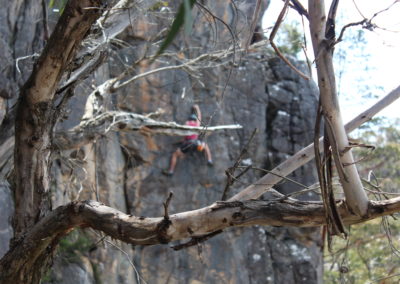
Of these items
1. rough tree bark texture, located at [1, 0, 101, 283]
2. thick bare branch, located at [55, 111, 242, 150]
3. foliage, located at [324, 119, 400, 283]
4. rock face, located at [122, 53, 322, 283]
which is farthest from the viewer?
foliage, located at [324, 119, 400, 283]

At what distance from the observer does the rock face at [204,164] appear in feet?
35.8

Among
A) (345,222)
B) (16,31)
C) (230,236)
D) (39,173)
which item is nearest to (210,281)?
(230,236)

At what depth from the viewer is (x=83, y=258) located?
31.6 feet

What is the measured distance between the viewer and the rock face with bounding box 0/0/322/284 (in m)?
10.9

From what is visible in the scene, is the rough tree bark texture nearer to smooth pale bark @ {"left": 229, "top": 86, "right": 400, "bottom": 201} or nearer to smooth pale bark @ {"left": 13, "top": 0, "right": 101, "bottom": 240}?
smooth pale bark @ {"left": 13, "top": 0, "right": 101, "bottom": 240}

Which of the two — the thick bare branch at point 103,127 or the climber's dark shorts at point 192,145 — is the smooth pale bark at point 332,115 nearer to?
the thick bare branch at point 103,127

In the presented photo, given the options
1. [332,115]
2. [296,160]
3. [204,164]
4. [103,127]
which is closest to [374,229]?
[204,164]

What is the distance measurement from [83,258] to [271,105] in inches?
227

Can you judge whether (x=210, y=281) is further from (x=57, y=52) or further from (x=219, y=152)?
(x=57, y=52)

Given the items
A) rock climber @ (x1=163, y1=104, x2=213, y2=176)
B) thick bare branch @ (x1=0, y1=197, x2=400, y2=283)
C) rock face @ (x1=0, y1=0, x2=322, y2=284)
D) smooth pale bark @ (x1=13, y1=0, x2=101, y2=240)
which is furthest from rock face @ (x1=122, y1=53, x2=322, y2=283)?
thick bare branch @ (x1=0, y1=197, x2=400, y2=283)

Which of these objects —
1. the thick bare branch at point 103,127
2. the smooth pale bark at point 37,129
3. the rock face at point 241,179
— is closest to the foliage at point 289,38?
the rock face at point 241,179

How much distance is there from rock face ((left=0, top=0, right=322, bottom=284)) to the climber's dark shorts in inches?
8.8

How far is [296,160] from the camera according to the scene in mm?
3162

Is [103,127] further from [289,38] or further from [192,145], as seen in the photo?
[289,38]
